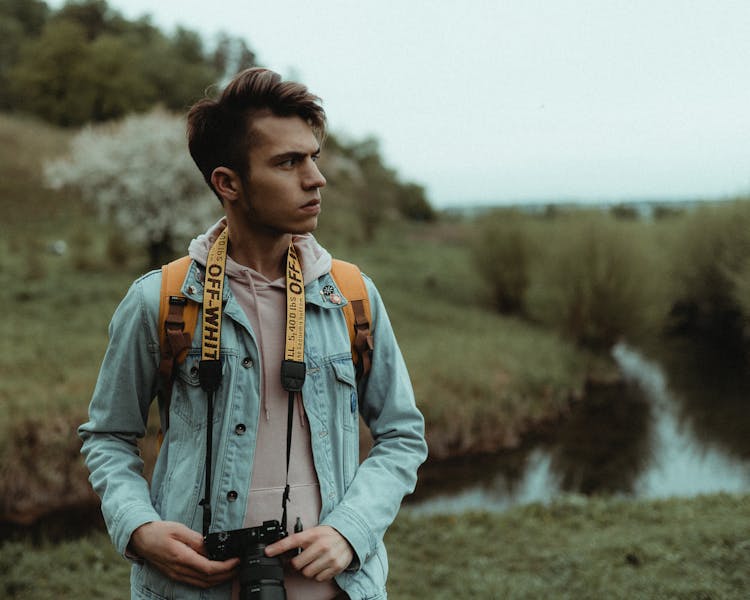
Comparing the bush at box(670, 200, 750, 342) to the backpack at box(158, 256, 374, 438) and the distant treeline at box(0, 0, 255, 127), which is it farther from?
the distant treeline at box(0, 0, 255, 127)

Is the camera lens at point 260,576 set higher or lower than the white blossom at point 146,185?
lower

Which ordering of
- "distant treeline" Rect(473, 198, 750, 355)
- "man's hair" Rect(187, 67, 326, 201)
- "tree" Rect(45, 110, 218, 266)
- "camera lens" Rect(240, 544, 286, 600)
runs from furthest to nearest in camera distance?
"distant treeline" Rect(473, 198, 750, 355), "tree" Rect(45, 110, 218, 266), "man's hair" Rect(187, 67, 326, 201), "camera lens" Rect(240, 544, 286, 600)

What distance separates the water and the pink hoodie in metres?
8.07

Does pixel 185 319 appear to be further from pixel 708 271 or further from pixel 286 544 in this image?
pixel 708 271

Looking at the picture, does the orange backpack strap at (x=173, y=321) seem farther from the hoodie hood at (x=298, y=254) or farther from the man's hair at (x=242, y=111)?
the man's hair at (x=242, y=111)

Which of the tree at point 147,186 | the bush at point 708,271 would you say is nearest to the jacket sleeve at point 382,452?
the tree at point 147,186

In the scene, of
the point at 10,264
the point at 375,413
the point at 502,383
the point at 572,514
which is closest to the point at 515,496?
the point at 572,514

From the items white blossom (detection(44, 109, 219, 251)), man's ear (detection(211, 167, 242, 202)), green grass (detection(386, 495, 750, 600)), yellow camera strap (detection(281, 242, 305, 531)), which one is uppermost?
white blossom (detection(44, 109, 219, 251))

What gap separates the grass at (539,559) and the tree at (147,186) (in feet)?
48.3

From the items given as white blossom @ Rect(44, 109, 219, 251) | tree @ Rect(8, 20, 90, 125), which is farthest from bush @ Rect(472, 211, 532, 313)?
tree @ Rect(8, 20, 90, 125)

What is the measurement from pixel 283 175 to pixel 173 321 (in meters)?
0.49

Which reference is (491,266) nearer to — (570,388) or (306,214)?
(570,388)

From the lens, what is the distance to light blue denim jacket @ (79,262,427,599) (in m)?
1.82

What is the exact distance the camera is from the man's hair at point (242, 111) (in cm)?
192
